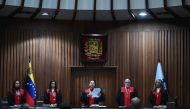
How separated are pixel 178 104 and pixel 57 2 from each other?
4.01 meters

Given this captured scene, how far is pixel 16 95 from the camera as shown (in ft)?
28.9

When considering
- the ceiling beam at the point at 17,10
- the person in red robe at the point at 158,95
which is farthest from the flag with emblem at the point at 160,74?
the ceiling beam at the point at 17,10

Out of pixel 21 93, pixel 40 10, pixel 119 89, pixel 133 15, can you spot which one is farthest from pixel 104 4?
pixel 21 93

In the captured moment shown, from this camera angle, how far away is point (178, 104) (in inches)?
361

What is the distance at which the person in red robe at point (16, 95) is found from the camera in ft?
28.6

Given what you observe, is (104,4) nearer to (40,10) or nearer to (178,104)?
(40,10)

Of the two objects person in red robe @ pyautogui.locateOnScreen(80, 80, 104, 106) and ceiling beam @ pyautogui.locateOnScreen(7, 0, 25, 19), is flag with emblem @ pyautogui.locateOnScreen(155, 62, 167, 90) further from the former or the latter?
ceiling beam @ pyautogui.locateOnScreen(7, 0, 25, 19)

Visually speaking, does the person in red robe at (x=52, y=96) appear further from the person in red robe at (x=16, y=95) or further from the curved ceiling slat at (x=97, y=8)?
the curved ceiling slat at (x=97, y=8)

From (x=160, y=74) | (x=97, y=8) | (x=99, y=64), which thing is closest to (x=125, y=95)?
(x=160, y=74)

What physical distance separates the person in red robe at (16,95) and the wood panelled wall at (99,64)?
51 centimetres

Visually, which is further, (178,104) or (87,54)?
(87,54)

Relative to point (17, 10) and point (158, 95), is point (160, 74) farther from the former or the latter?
point (17, 10)

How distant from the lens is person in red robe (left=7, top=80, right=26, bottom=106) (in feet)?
28.6

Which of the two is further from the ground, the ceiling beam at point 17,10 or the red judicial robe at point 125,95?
the ceiling beam at point 17,10
